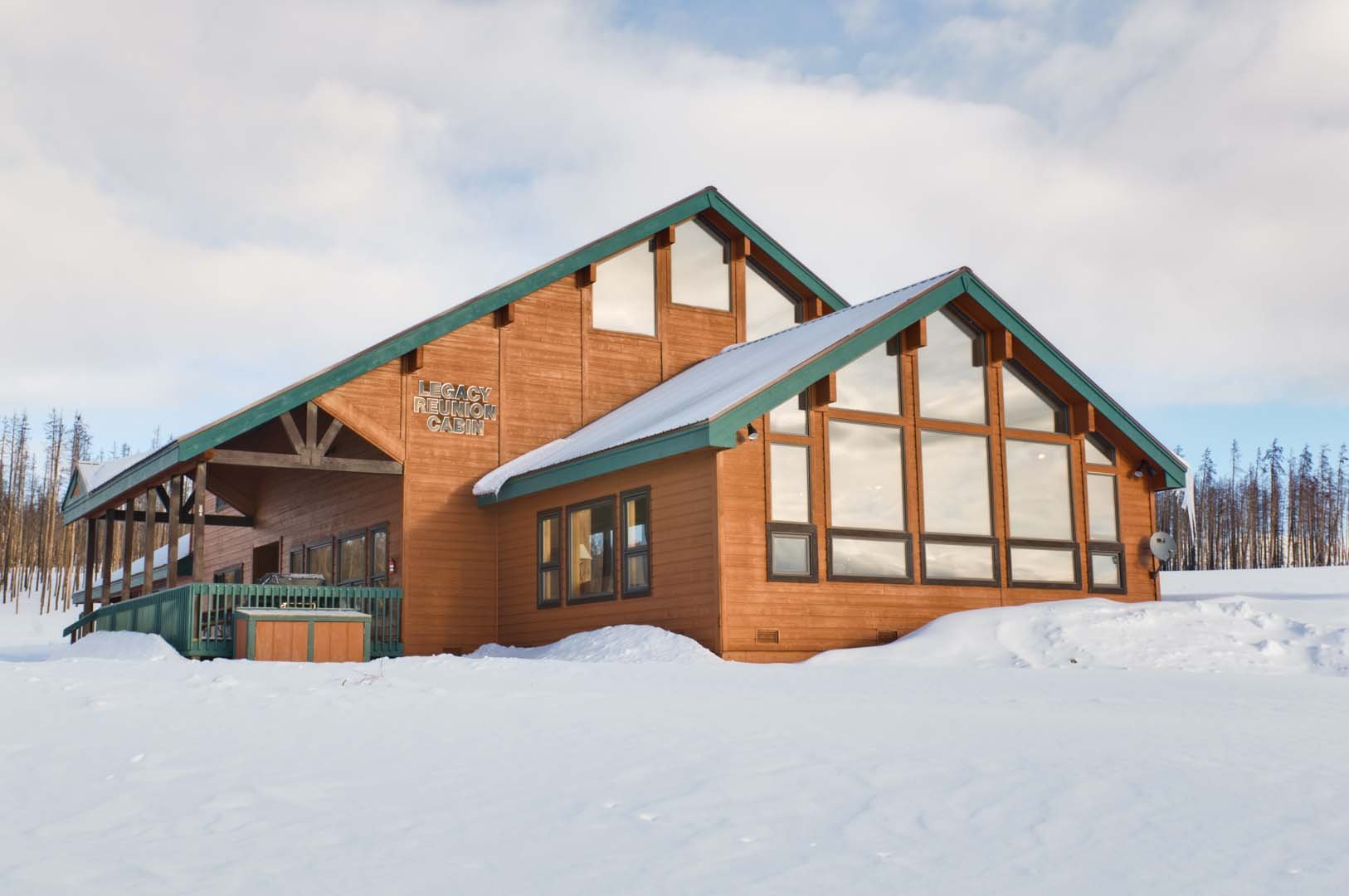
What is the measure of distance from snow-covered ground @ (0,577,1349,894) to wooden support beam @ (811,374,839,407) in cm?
593

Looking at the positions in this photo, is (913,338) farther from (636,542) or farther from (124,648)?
(124,648)

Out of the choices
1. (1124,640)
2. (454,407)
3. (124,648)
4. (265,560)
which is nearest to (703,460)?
(1124,640)

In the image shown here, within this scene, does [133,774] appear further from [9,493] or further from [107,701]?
[9,493]

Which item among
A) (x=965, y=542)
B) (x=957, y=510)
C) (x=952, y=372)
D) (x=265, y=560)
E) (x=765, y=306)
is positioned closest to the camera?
(x=965, y=542)

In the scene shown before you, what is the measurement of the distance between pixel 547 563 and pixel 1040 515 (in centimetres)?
760

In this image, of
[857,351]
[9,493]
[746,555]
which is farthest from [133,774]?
[9,493]

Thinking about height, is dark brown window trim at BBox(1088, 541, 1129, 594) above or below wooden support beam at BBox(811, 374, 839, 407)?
below

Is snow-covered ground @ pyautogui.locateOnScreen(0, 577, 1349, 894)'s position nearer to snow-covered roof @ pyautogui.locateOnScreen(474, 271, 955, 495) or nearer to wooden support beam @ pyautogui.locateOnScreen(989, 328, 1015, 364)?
→ snow-covered roof @ pyautogui.locateOnScreen(474, 271, 955, 495)

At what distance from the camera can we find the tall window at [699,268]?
2428 cm

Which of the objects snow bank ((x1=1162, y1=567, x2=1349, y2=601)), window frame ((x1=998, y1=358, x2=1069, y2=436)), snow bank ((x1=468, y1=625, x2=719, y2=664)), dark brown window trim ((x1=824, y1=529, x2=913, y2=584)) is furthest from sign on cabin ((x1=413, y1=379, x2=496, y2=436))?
snow bank ((x1=1162, y1=567, x2=1349, y2=601))

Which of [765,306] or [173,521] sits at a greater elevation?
[765,306]

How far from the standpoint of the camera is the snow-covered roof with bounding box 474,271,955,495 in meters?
18.3

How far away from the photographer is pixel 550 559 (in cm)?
2098

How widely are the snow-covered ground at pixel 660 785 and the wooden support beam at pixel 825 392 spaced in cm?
593
